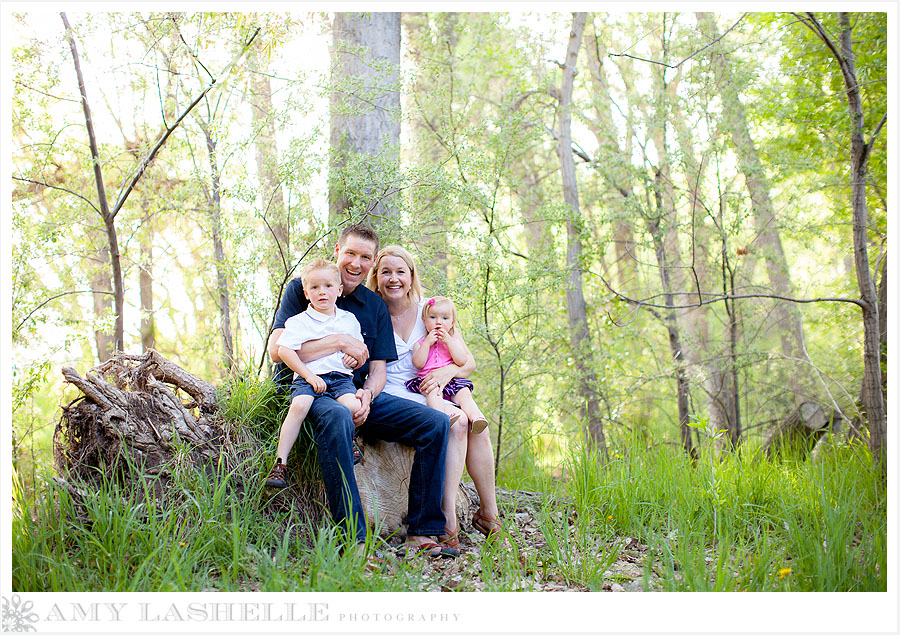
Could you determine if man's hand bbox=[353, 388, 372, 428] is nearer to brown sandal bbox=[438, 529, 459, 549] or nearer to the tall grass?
brown sandal bbox=[438, 529, 459, 549]

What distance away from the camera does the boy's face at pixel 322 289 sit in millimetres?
3141

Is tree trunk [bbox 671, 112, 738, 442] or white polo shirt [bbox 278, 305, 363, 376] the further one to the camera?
tree trunk [bbox 671, 112, 738, 442]

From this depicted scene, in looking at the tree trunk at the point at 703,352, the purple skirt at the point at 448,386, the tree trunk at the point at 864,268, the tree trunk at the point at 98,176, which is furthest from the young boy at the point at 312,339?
the tree trunk at the point at 703,352

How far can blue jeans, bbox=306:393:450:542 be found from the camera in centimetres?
279

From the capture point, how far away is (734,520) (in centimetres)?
328

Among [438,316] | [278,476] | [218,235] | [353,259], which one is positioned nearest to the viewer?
[278,476]

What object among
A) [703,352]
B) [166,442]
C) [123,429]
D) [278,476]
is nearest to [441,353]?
[278,476]

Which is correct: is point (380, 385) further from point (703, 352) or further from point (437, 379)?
point (703, 352)

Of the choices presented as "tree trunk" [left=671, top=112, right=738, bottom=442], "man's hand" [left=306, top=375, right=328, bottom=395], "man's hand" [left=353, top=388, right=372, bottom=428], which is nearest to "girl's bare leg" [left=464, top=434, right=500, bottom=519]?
"man's hand" [left=353, top=388, right=372, bottom=428]

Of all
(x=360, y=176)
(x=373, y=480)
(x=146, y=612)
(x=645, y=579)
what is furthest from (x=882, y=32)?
(x=146, y=612)

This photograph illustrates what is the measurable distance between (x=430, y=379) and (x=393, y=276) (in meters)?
0.62

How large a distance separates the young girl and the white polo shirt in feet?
1.18

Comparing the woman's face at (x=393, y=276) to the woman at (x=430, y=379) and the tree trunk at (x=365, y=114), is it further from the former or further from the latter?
the tree trunk at (x=365, y=114)

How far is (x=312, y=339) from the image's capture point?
Answer: 10.3ft
